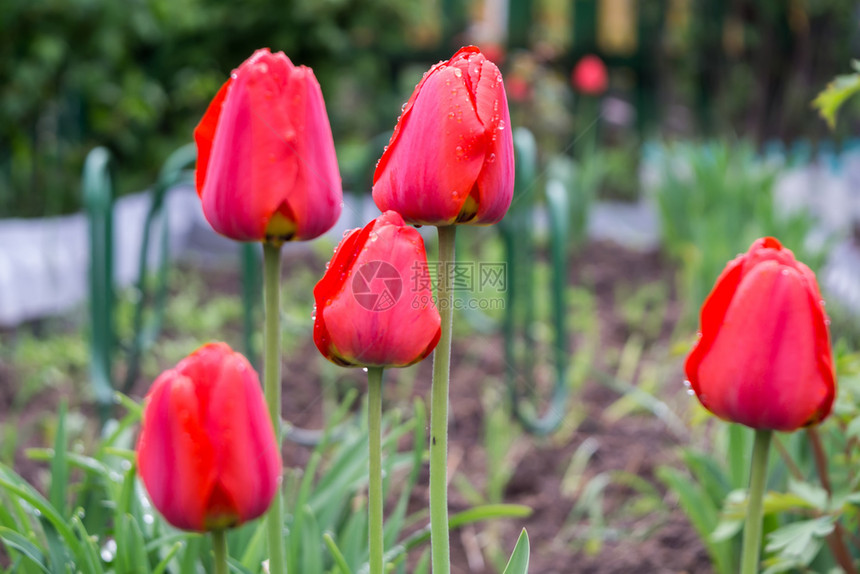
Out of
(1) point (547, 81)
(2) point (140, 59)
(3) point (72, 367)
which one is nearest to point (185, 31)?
(2) point (140, 59)

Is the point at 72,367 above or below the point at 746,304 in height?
below

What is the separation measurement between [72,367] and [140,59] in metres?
2.91

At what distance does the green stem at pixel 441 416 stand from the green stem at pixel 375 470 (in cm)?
5

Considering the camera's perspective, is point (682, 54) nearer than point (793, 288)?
No

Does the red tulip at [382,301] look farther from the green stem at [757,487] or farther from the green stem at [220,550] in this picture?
the green stem at [757,487]

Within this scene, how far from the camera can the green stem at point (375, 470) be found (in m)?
0.71

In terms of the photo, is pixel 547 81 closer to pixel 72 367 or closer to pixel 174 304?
pixel 174 304

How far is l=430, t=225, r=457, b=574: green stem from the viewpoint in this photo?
735 millimetres

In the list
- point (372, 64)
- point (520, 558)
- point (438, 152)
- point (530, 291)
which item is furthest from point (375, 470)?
point (372, 64)

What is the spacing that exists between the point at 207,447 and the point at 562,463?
72.6 inches

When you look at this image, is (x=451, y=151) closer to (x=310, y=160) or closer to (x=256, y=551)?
(x=310, y=160)

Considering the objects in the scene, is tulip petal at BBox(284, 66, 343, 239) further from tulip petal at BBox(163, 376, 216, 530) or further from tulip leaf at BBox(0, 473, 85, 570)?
tulip leaf at BBox(0, 473, 85, 570)

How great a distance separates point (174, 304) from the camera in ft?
12.4

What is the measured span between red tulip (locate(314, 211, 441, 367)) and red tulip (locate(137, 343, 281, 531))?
93 mm
